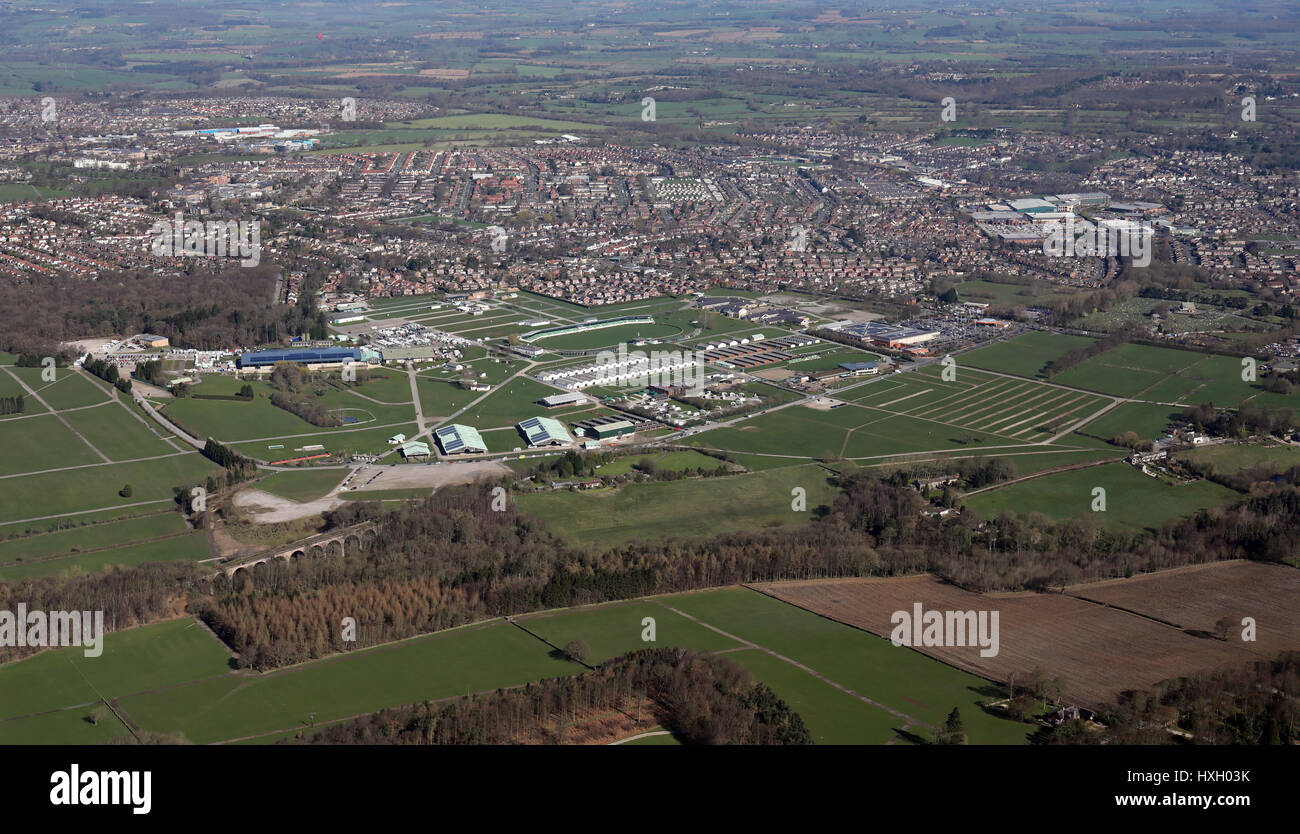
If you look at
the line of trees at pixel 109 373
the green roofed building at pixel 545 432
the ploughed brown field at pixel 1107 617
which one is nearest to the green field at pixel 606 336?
the green roofed building at pixel 545 432

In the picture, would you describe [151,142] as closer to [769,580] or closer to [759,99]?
[759,99]

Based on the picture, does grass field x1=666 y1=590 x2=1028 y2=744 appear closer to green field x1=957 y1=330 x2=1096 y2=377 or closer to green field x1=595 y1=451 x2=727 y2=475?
green field x1=595 y1=451 x2=727 y2=475

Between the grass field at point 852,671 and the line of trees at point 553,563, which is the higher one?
the line of trees at point 553,563

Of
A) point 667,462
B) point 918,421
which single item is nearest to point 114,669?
point 667,462

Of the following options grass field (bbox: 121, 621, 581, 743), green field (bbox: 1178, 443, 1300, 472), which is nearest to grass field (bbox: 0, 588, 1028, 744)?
grass field (bbox: 121, 621, 581, 743)

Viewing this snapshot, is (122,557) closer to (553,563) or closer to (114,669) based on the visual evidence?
(114,669)

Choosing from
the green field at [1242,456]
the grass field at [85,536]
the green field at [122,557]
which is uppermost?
the green field at [1242,456]

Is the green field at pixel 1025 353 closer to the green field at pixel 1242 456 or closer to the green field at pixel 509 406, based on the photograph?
the green field at pixel 1242 456
